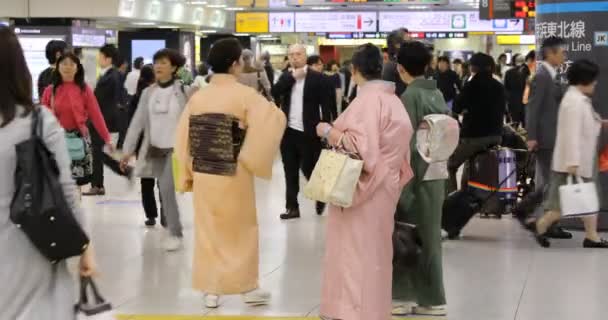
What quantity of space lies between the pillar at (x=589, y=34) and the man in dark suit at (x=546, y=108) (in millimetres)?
315

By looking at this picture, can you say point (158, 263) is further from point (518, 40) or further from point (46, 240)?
point (518, 40)

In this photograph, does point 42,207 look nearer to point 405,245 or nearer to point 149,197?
point 405,245

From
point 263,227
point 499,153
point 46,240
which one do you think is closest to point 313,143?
point 263,227

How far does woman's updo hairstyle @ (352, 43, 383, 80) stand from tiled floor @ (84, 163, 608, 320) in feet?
5.51

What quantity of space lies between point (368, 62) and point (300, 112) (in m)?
5.24

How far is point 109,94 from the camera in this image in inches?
541

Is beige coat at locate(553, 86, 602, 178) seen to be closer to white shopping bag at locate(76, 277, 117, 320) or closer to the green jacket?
the green jacket

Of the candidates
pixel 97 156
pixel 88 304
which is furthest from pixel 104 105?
pixel 88 304

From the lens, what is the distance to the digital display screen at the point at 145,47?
30.6 m

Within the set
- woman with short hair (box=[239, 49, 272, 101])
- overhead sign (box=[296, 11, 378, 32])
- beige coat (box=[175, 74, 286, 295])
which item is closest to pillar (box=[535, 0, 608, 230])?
woman with short hair (box=[239, 49, 272, 101])

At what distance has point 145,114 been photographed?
914 centimetres

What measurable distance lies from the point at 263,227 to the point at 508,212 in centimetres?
250

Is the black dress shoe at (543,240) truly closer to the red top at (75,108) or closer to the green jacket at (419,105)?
the green jacket at (419,105)

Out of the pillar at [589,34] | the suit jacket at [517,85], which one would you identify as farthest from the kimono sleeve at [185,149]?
the suit jacket at [517,85]
